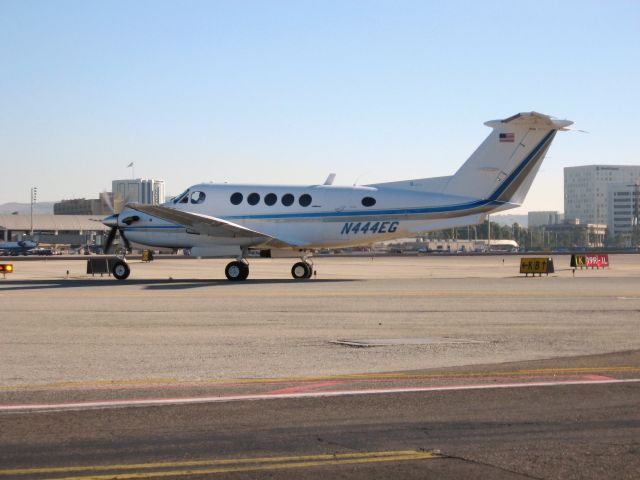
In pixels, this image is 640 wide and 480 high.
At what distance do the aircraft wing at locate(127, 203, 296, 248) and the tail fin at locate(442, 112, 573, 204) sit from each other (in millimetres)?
8222

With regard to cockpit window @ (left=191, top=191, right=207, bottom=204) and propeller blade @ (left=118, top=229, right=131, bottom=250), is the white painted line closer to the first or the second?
cockpit window @ (left=191, top=191, right=207, bottom=204)

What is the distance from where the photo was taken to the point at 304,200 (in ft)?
132

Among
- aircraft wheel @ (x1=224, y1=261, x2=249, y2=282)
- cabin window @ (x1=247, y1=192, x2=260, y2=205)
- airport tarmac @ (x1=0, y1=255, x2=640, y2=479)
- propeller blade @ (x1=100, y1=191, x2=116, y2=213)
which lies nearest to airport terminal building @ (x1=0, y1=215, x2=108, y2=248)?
propeller blade @ (x1=100, y1=191, x2=116, y2=213)

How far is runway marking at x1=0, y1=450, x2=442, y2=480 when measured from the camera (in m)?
7.30

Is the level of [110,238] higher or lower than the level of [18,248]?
higher

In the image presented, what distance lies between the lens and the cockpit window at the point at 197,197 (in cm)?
4072

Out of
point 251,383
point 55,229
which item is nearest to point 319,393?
point 251,383

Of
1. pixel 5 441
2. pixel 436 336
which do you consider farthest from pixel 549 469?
pixel 436 336

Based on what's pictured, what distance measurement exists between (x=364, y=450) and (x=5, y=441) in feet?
10.8

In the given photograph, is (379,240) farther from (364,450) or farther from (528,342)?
(364,450)

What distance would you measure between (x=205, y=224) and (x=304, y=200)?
448 cm

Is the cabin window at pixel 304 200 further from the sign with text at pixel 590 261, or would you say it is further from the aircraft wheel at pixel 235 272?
the sign with text at pixel 590 261

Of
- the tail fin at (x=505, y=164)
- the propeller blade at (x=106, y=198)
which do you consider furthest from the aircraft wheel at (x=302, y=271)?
the propeller blade at (x=106, y=198)

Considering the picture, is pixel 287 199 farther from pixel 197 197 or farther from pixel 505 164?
pixel 505 164
